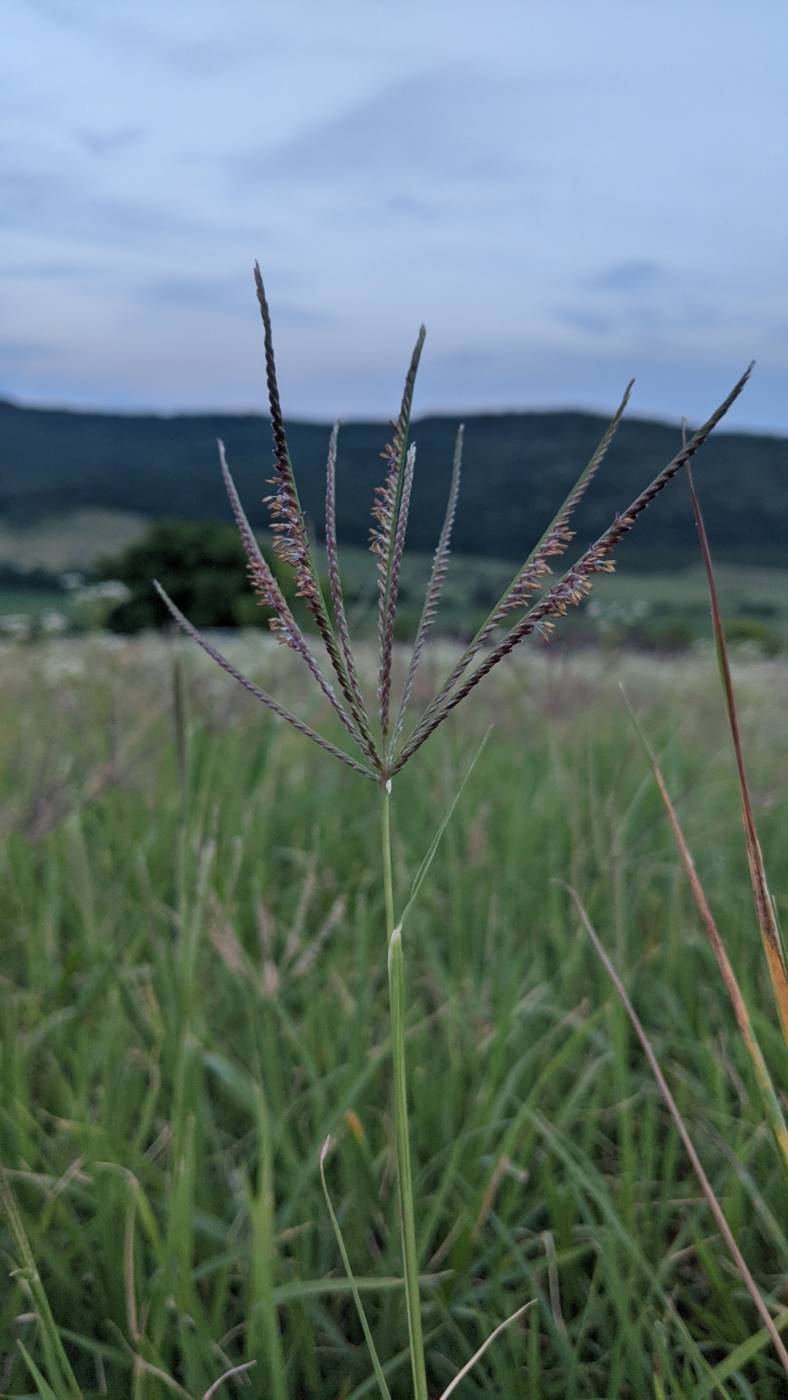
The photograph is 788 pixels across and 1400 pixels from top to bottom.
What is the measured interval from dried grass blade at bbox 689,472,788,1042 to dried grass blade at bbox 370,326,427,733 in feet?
0.73

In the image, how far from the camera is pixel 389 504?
747 millimetres

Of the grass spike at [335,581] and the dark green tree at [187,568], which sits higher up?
the grass spike at [335,581]

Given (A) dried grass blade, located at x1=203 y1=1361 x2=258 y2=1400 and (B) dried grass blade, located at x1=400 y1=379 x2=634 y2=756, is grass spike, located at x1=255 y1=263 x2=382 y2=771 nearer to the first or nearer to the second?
(B) dried grass blade, located at x1=400 y1=379 x2=634 y2=756

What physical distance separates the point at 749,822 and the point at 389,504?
1.22ft

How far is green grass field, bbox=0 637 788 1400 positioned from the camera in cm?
144

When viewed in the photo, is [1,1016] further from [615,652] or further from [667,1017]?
[615,652]

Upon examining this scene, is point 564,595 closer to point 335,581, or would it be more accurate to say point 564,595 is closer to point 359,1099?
point 335,581

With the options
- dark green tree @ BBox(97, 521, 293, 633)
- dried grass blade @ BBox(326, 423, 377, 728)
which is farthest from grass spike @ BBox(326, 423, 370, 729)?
dark green tree @ BBox(97, 521, 293, 633)

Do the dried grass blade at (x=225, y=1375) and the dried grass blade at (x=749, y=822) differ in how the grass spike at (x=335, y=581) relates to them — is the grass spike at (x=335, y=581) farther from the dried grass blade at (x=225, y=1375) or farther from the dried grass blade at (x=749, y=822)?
the dried grass blade at (x=225, y=1375)

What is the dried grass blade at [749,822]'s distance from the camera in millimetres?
823

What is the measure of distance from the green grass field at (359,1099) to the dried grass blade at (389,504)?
72 centimetres

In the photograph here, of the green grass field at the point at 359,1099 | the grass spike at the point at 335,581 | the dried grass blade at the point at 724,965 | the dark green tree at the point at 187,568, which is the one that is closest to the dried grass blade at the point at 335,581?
the grass spike at the point at 335,581

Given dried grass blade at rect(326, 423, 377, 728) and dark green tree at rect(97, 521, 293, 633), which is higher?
dried grass blade at rect(326, 423, 377, 728)

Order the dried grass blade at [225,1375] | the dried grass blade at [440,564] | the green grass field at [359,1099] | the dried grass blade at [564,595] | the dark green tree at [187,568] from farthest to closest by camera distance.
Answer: the dark green tree at [187,568]
the green grass field at [359,1099]
the dried grass blade at [225,1375]
the dried grass blade at [440,564]
the dried grass blade at [564,595]
